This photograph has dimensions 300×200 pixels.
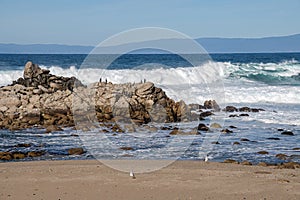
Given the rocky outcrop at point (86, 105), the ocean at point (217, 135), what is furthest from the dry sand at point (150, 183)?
the rocky outcrop at point (86, 105)

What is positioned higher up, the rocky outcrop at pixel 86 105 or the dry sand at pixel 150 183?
the rocky outcrop at pixel 86 105

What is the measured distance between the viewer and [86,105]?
67.7 feet

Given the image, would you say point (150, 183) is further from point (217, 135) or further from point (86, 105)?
point (86, 105)

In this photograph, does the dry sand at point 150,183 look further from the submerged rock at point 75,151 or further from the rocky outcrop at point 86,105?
the rocky outcrop at point 86,105

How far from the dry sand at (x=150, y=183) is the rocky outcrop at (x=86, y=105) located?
8637 mm

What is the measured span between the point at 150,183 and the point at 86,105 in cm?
1260

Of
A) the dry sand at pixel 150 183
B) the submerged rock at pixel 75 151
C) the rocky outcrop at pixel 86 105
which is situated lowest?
the submerged rock at pixel 75 151

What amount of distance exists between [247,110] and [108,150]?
10964 mm

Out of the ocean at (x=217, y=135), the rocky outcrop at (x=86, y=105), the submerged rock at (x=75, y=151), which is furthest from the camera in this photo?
the rocky outcrop at (x=86, y=105)

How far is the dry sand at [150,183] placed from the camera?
25.1 feet

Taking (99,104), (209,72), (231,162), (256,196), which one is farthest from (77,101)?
(209,72)

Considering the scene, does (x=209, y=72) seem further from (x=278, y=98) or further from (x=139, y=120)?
(x=139, y=120)

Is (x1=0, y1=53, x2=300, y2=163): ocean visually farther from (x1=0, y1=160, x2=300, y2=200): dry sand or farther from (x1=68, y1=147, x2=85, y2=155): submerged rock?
(x1=0, y1=160, x2=300, y2=200): dry sand

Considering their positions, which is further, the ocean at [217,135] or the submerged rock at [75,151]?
the submerged rock at [75,151]
